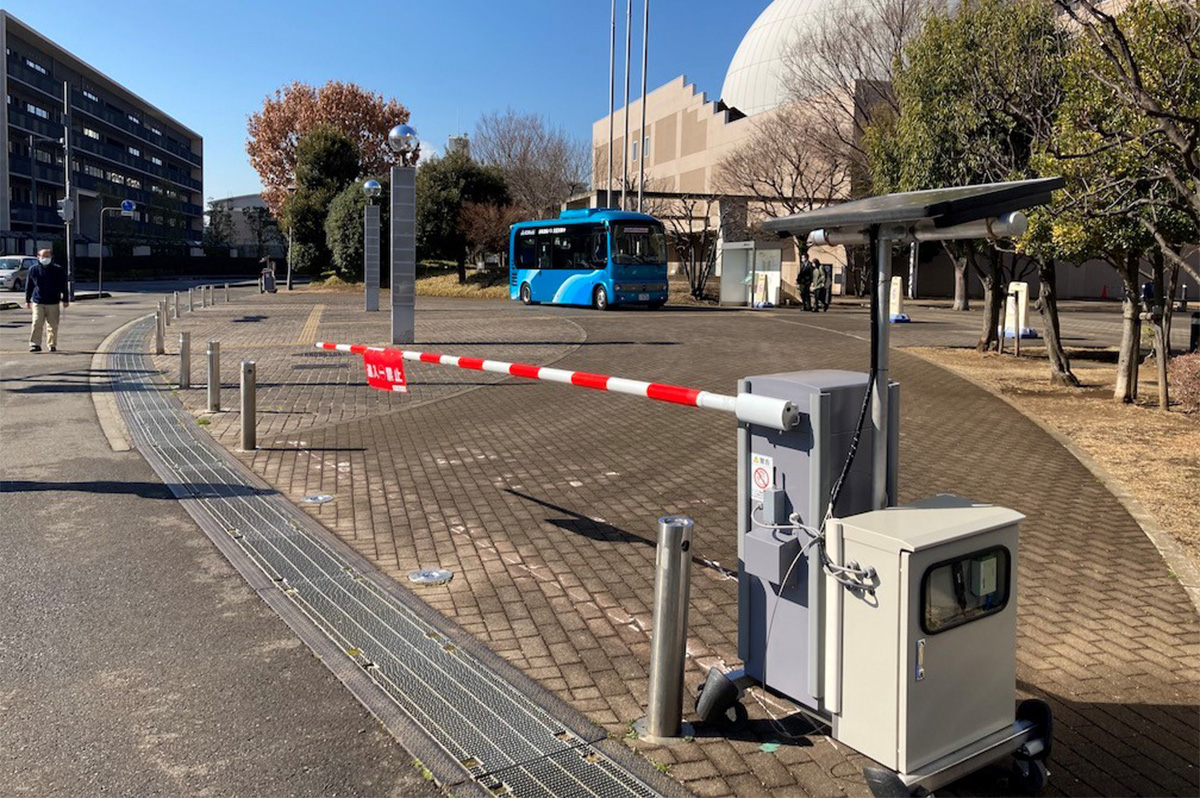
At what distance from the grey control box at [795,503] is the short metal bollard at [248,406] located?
21.3 ft

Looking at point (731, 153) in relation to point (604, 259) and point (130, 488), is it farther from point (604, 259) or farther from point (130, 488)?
point (130, 488)

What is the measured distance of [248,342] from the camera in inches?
778

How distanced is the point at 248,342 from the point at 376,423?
33.2 feet

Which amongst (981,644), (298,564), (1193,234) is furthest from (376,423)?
(1193,234)

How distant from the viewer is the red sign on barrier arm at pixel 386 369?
7.80m

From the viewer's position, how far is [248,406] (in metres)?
9.26

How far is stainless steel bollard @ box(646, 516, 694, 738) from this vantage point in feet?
12.0

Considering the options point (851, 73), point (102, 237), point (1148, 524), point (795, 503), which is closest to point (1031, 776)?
point (795, 503)

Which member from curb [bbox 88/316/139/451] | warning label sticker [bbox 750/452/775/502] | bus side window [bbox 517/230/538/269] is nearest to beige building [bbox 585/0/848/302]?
bus side window [bbox 517/230/538/269]

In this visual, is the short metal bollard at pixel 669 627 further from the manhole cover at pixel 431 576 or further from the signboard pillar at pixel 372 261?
the signboard pillar at pixel 372 261

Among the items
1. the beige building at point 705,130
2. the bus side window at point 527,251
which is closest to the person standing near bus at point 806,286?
the bus side window at point 527,251

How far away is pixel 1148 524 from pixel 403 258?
15305 millimetres

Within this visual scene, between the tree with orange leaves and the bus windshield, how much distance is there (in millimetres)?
32241

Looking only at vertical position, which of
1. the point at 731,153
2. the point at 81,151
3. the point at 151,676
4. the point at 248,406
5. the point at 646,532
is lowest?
the point at 151,676
